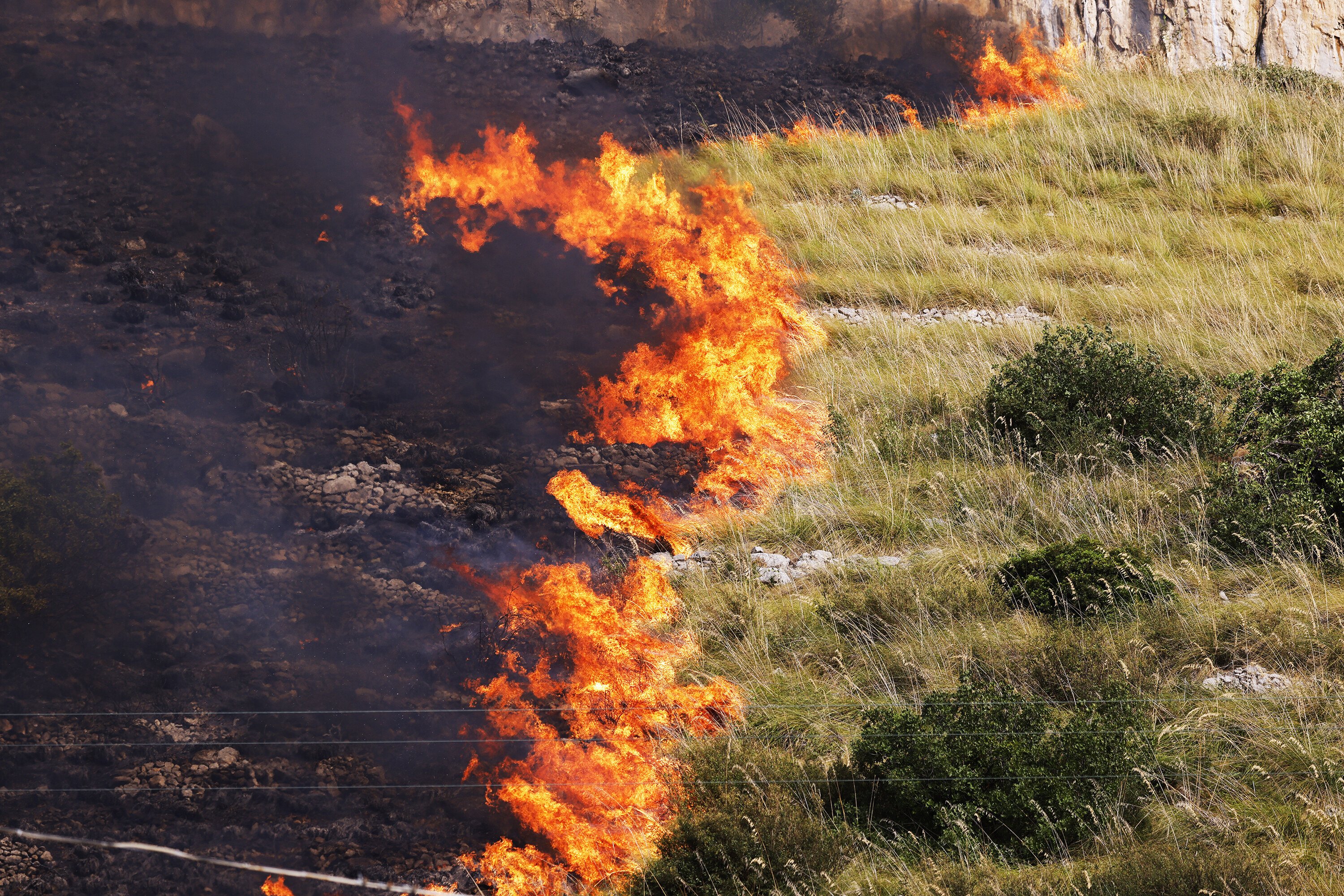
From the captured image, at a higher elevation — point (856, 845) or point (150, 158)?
point (150, 158)

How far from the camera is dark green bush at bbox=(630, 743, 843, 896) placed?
4305mm

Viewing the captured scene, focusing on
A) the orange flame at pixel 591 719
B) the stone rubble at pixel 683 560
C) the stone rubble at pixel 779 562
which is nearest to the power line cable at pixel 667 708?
the orange flame at pixel 591 719

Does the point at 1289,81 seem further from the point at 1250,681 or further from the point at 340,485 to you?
the point at 340,485

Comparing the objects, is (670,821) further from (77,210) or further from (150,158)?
(150,158)

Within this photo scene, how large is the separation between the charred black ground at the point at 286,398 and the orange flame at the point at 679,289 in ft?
1.00

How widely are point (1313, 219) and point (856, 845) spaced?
10862 mm

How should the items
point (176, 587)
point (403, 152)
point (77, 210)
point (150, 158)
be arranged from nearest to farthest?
point (176, 587) → point (77, 210) → point (150, 158) → point (403, 152)

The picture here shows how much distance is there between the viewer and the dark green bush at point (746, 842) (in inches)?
169

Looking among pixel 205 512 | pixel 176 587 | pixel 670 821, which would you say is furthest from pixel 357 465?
pixel 670 821

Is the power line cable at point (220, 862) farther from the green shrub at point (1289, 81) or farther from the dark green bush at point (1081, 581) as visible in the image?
the green shrub at point (1289, 81)

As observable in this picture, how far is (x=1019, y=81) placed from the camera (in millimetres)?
14656

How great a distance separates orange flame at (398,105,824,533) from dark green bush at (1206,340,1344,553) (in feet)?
9.97

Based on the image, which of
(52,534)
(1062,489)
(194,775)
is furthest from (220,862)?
(1062,489)

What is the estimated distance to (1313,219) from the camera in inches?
462
